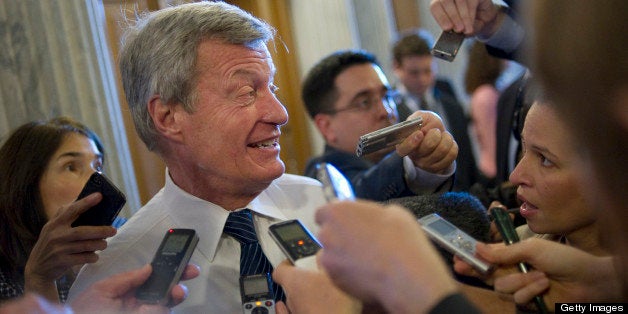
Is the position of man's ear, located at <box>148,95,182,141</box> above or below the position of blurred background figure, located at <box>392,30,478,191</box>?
above

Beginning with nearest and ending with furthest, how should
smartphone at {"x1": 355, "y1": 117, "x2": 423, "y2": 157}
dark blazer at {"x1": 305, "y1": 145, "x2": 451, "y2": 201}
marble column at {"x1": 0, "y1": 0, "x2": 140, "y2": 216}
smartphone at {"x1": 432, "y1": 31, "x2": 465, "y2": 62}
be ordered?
smartphone at {"x1": 355, "y1": 117, "x2": 423, "y2": 157} < smartphone at {"x1": 432, "y1": 31, "x2": 465, "y2": 62} < dark blazer at {"x1": 305, "y1": 145, "x2": 451, "y2": 201} < marble column at {"x1": 0, "y1": 0, "x2": 140, "y2": 216}

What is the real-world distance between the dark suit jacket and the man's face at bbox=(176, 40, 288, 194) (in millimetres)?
1218

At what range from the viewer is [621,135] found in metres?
0.70

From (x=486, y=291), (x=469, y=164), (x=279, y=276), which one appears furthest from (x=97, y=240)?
(x=469, y=164)

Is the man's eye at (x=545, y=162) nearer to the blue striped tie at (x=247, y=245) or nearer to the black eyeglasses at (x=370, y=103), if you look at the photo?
the blue striped tie at (x=247, y=245)

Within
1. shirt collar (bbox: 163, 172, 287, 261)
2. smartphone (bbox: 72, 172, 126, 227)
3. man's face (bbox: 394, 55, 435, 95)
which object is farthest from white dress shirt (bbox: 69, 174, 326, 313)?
man's face (bbox: 394, 55, 435, 95)

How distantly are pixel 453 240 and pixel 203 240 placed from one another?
783 mm

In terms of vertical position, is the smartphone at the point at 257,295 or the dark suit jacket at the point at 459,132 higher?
the smartphone at the point at 257,295

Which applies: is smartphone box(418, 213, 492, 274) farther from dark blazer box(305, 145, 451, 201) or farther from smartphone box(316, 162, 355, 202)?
dark blazer box(305, 145, 451, 201)

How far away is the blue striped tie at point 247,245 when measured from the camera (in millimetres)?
1716

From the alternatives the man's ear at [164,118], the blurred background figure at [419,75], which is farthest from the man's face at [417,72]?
the man's ear at [164,118]

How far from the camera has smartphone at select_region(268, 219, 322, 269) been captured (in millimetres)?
1218

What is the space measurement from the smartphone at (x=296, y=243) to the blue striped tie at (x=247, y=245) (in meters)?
0.34

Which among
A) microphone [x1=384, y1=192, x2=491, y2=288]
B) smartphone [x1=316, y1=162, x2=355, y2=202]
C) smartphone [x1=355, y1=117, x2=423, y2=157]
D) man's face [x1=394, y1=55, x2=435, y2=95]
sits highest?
smartphone [x1=316, y1=162, x2=355, y2=202]
